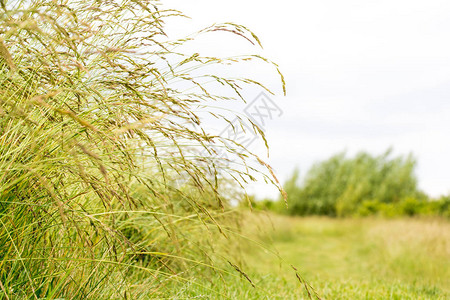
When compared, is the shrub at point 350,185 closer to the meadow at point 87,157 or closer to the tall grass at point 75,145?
the meadow at point 87,157

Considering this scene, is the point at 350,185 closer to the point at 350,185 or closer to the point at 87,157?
the point at 350,185

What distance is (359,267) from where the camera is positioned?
24.0 feet

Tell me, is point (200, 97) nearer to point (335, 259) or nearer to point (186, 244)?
point (186, 244)

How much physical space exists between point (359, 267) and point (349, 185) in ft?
46.7

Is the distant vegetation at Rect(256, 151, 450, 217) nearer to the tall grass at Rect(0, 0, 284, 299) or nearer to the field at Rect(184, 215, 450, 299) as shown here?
the field at Rect(184, 215, 450, 299)

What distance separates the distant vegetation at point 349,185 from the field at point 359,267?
31.4 ft

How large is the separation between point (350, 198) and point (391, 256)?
13695 mm

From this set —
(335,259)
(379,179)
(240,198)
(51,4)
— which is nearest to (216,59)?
(51,4)

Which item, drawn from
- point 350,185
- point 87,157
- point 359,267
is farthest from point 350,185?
A: point 87,157

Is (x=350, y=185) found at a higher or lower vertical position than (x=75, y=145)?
higher

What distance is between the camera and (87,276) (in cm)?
202

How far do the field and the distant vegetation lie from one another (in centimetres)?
956

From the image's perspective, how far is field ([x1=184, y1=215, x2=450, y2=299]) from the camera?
11.6 ft

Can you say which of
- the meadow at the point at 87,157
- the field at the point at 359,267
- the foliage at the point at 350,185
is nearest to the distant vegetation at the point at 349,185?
the foliage at the point at 350,185
